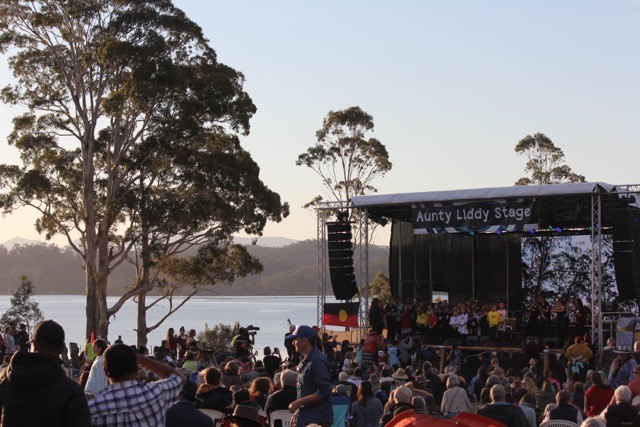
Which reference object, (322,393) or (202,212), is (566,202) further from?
(322,393)

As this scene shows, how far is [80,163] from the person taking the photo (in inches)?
1253

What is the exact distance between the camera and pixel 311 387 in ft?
21.2

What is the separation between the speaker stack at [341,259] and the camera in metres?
21.3

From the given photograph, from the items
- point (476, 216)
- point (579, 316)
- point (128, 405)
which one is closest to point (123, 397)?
point (128, 405)

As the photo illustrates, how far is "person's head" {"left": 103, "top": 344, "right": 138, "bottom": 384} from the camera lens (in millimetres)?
3955

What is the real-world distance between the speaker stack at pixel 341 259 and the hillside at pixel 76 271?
82556 millimetres

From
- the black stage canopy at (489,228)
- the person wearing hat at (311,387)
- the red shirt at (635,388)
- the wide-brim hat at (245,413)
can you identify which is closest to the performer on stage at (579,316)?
the black stage canopy at (489,228)

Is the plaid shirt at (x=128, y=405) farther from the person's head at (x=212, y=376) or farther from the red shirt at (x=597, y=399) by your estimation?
the red shirt at (x=597, y=399)

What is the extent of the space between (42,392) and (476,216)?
1628cm

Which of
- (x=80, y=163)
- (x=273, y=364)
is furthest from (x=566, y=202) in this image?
(x=80, y=163)

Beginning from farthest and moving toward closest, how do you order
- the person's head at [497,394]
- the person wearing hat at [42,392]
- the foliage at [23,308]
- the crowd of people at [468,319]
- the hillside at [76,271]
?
the hillside at [76,271], the foliage at [23,308], the crowd of people at [468,319], the person's head at [497,394], the person wearing hat at [42,392]

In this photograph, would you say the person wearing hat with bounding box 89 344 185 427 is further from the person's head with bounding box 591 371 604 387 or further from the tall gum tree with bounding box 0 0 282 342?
the tall gum tree with bounding box 0 0 282 342

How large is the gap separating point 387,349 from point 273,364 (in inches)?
233

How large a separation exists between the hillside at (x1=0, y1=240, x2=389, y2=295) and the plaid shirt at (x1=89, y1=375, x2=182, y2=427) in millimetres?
99488
